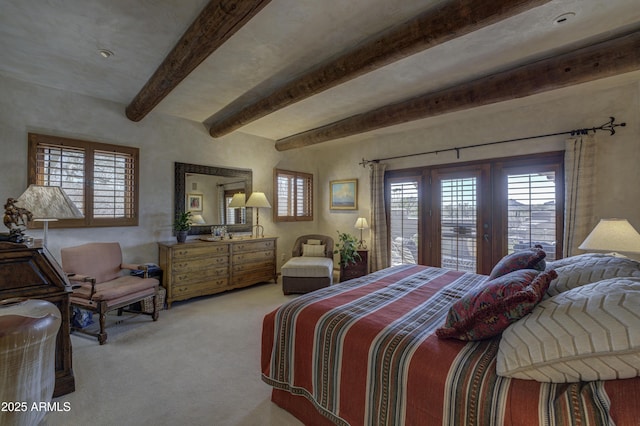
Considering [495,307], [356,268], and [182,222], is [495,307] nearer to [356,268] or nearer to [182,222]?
[356,268]

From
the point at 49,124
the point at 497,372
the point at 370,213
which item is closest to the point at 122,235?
the point at 49,124

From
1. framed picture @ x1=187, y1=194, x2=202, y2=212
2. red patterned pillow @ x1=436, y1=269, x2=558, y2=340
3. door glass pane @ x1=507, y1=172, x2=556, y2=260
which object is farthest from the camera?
framed picture @ x1=187, y1=194, x2=202, y2=212

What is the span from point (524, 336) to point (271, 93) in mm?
3321

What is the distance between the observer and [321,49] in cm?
250

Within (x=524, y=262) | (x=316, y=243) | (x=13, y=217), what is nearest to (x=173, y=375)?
(x=13, y=217)

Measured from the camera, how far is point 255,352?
262cm

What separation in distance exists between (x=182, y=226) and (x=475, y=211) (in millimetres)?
4338

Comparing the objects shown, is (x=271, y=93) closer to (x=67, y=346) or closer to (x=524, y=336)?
(x=67, y=346)

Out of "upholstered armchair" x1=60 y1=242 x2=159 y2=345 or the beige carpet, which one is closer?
the beige carpet

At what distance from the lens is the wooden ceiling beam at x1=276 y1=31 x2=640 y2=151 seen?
2.29 meters

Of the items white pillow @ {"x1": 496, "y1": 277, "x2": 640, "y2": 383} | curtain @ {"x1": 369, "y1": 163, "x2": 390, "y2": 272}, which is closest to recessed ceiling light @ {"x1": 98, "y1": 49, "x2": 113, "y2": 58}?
white pillow @ {"x1": 496, "y1": 277, "x2": 640, "y2": 383}

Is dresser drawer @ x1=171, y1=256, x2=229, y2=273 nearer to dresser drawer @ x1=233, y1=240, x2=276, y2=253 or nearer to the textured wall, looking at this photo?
dresser drawer @ x1=233, y1=240, x2=276, y2=253

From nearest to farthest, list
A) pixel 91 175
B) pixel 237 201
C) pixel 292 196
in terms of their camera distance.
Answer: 1. pixel 91 175
2. pixel 237 201
3. pixel 292 196

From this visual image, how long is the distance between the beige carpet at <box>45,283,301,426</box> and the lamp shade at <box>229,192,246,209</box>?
199 cm
